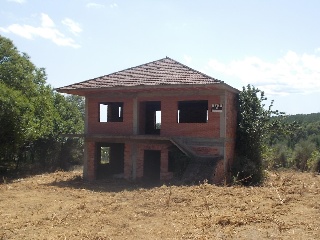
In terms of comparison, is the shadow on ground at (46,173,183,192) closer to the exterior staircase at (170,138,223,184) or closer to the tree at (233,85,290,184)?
the exterior staircase at (170,138,223,184)

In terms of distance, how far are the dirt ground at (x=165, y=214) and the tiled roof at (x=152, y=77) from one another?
4893 mm

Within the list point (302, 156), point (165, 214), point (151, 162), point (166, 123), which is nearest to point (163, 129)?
point (166, 123)

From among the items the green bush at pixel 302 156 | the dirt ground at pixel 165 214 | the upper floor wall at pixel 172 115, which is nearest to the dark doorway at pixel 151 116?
the upper floor wall at pixel 172 115

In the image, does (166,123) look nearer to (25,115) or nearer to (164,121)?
(164,121)

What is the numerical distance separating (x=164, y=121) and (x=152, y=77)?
214cm

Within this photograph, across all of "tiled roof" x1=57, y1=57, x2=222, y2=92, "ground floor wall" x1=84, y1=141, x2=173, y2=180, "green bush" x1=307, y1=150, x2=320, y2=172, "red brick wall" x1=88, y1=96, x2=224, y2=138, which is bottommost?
"green bush" x1=307, y1=150, x2=320, y2=172

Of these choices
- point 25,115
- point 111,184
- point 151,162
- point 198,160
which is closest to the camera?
point 198,160

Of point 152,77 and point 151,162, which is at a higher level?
point 152,77

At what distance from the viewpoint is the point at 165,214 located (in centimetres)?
884

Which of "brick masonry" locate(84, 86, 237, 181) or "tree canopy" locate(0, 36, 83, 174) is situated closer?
"brick masonry" locate(84, 86, 237, 181)

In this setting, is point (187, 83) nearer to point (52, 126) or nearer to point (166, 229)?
point (166, 229)

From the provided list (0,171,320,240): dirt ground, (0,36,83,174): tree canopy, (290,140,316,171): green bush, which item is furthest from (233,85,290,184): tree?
(290,140,316,171): green bush

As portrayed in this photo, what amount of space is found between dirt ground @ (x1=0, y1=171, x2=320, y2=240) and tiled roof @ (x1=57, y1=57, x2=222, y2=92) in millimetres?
4893

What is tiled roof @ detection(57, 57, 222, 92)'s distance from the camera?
48.0ft
